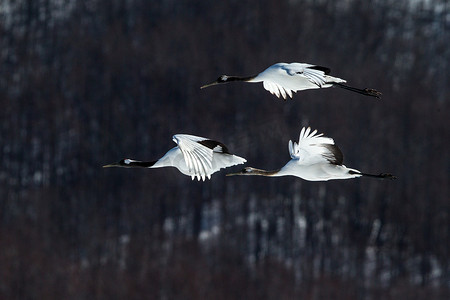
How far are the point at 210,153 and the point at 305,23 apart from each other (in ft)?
77.2

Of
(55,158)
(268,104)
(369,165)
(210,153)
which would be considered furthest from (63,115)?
(210,153)

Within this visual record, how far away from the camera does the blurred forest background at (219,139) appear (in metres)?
35.0

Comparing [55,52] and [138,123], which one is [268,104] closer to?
[138,123]

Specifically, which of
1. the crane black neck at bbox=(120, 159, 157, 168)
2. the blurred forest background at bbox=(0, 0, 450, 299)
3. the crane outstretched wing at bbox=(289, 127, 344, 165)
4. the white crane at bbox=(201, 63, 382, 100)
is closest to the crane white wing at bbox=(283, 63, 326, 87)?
the white crane at bbox=(201, 63, 382, 100)

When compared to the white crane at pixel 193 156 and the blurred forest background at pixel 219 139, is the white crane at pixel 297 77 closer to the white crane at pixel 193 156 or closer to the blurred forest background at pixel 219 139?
the white crane at pixel 193 156

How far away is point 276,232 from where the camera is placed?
3616 cm

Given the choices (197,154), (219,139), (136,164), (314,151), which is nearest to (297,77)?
(314,151)

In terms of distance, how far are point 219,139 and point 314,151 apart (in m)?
18.4

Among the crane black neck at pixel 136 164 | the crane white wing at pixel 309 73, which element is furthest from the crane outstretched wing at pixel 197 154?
the crane black neck at pixel 136 164

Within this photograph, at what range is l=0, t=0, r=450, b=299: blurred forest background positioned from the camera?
1378 inches

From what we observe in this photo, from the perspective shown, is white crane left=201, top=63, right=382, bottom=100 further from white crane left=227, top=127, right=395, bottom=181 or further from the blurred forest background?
the blurred forest background

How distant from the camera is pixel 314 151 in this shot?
19.1 meters

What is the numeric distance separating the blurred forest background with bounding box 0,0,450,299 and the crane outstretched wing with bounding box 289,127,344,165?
14.4m

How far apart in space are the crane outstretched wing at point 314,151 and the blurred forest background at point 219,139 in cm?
1436
